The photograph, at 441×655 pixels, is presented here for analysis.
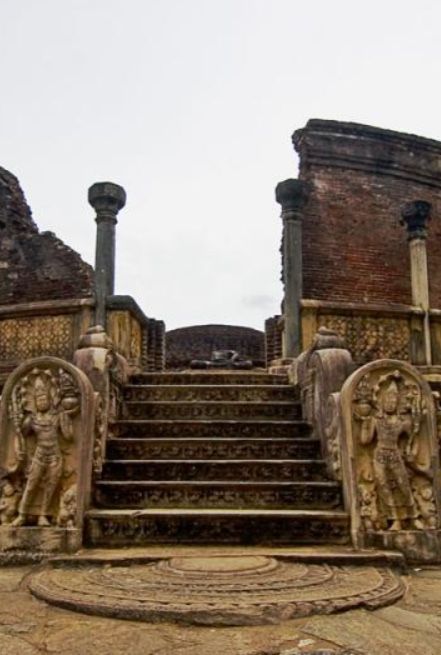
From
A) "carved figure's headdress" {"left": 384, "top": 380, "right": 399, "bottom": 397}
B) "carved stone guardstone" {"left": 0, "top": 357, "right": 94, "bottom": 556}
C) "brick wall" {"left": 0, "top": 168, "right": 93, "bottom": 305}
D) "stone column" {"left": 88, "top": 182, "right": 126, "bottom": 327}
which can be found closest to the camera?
"carved stone guardstone" {"left": 0, "top": 357, "right": 94, "bottom": 556}

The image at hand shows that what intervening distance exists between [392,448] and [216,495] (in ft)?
4.43

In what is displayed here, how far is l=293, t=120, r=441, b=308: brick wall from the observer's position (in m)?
14.5

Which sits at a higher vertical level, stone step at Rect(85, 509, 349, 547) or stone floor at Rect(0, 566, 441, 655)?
stone step at Rect(85, 509, 349, 547)

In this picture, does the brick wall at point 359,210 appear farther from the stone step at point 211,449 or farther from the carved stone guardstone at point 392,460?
the carved stone guardstone at point 392,460

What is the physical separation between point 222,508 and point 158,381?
2.25 metres

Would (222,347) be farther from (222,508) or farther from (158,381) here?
(222,508)

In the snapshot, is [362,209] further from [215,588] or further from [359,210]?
[215,588]

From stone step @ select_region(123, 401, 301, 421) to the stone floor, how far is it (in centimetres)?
299

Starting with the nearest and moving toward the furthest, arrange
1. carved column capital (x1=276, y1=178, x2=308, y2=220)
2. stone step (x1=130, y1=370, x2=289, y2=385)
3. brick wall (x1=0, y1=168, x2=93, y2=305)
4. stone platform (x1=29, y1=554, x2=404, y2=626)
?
stone platform (x1=29, y1=554, x2=404, y2=626) < stone step (x1=130, y1=370, x2=289, y2=385) < carved column capital (x1=276, y1=178, x2=308, y2=220) < brick wall (x1=0, y1=168, x2=93, y2=305)

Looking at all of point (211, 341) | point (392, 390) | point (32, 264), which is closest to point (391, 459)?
point (392, 390)

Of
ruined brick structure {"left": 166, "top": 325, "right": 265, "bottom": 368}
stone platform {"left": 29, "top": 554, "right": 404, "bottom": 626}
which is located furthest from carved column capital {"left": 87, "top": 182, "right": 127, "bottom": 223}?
ruined brick structure {"left": 166, "top": 325, "right": 265, "bottom": 368}

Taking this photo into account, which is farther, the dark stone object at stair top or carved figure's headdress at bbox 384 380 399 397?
the dark stone object at stair top

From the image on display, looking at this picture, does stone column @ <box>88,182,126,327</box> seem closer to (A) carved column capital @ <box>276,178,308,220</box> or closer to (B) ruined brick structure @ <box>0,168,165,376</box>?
(B) ruined brick structure @ <box>0,168,165,376</box>

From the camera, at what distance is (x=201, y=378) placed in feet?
21.6
